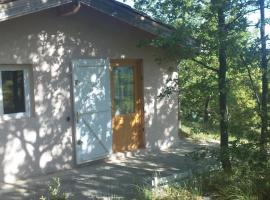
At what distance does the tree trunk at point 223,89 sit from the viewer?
314 inches

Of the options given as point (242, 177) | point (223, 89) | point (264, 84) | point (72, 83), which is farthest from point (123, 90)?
point (242, 177)

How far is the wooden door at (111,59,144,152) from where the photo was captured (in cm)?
1102

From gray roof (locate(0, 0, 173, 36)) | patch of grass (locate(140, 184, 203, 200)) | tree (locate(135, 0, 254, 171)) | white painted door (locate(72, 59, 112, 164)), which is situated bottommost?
patch of grass (locate(140, 184, 203, 200))

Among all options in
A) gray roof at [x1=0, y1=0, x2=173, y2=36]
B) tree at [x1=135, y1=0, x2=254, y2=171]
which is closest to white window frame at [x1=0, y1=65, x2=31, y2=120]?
gray roof at [x1=0, y1=0, x2=173, y2=36]

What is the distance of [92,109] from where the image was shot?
33.7 ft

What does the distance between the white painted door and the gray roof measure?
116cm

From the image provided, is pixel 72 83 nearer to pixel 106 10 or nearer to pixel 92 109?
pixel 92 109

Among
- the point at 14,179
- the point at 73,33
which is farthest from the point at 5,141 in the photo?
the point at 73,33

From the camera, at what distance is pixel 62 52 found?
9641mm

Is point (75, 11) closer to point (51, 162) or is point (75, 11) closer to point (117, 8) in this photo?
point (117, 8)

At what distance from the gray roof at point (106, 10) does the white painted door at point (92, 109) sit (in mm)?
1160

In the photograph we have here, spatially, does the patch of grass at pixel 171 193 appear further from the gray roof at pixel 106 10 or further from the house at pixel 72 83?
the gray roof at pixel 106 10

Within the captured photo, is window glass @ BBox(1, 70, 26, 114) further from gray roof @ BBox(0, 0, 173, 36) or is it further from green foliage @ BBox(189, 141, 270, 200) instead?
green foliage @ BBox(189, 141, 270, 200)

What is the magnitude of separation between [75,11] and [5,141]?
2.87m
